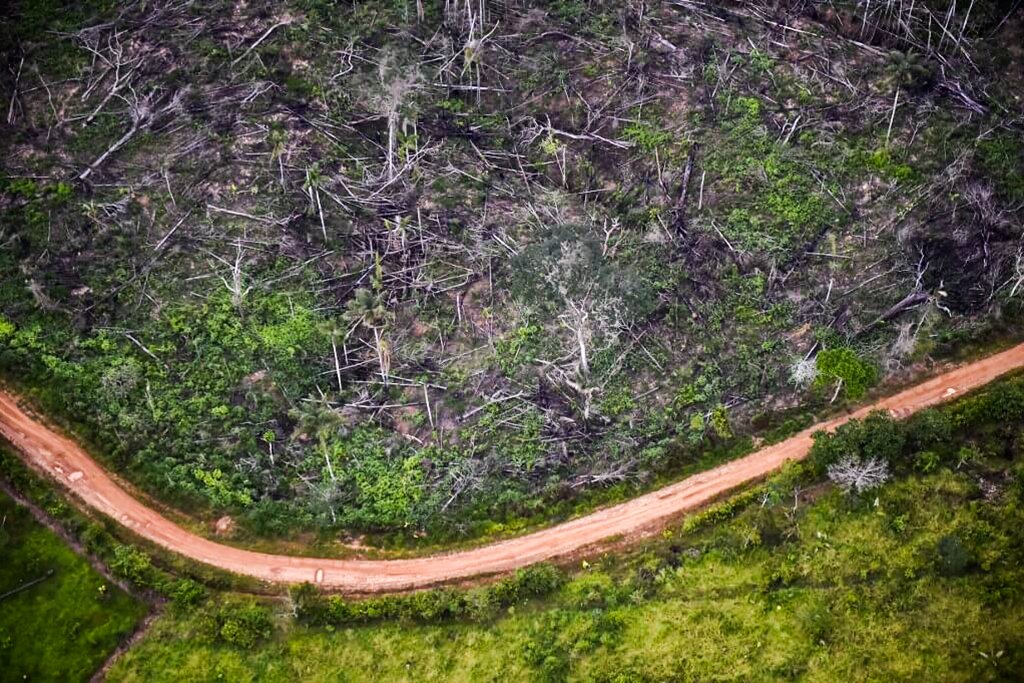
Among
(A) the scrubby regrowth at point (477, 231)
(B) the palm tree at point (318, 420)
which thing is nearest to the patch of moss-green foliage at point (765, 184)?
(A) the scrubby regrowth at point (477, 231)

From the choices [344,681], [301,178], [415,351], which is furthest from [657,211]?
[344,681]

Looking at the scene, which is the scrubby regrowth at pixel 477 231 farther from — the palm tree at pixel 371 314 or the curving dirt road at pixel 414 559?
the curving dirt road at pixel 414 559

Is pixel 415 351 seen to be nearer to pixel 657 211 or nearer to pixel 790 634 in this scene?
pixel 657 211

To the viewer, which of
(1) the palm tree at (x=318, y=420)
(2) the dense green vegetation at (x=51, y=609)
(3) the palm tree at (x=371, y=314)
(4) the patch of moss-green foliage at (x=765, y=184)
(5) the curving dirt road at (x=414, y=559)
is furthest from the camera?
(4) the patch of moss-green foliage at (x=765, y=184)

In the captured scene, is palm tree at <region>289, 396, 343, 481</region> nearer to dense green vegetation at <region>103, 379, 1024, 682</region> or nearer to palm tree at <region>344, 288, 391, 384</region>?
palm tree at <region>344, 288, 391, 384</region>

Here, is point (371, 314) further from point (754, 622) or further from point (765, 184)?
point (754, 622)

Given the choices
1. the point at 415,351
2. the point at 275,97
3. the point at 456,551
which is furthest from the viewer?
the point at 275,97
